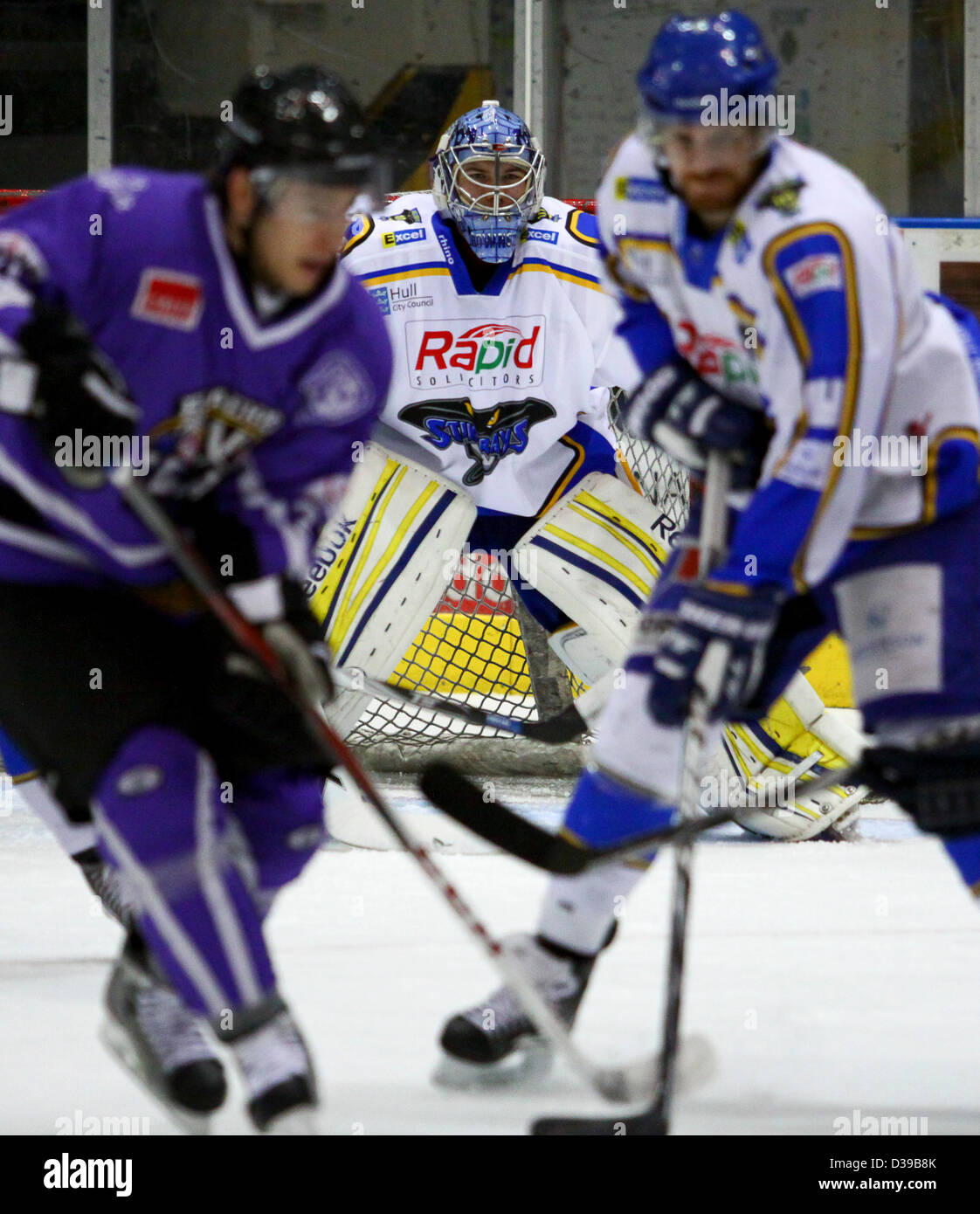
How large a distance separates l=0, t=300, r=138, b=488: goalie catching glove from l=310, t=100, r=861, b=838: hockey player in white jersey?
1928mm

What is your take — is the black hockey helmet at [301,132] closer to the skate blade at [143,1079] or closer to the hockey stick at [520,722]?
the skate blade at [143,1079]

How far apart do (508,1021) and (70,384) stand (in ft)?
2.93

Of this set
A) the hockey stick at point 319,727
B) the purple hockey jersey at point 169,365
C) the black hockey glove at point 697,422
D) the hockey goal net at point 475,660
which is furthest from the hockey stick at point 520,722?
the purple hockey jersey at point 169,365

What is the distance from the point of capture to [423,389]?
3572mm

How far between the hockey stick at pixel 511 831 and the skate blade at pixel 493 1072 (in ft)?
0.78

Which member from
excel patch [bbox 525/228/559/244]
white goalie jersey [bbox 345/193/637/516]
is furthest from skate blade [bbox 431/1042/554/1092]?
excel patch [bbox 525/228/559/244]

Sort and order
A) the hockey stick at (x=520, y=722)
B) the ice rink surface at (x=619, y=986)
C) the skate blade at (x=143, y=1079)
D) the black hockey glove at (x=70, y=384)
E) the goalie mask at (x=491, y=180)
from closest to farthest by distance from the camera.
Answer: the black hockey glove at (x=70, y=384), the skate blade at (x=143, y=1079), the ice rink surface at (x=619, y=986), the hockey stick at (x=520, y=722), the goalie mask at (x=491, y=180)

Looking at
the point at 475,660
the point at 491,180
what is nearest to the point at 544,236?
the point at 491,180

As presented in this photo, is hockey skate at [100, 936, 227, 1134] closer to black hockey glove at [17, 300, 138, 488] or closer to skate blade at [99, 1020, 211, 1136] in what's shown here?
skate blade at [99, 1020, 211, 1136]

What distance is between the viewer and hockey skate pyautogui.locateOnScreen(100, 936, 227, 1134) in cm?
165

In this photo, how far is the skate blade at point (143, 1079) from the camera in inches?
65.9
